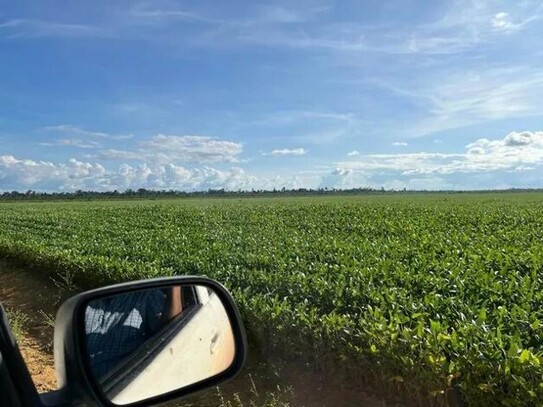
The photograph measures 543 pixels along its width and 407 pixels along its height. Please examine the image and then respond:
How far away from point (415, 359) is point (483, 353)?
572 mm

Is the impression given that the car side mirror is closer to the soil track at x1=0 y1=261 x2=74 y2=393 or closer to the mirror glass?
the mirror glass

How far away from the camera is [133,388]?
5.78ft

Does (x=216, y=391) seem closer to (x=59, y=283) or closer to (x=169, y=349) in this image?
(x=169, y=349)

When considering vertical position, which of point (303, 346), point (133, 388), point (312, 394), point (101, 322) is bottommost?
point (312, 394)

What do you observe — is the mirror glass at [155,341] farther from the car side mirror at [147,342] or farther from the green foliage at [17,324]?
the green foliage at [17,324]

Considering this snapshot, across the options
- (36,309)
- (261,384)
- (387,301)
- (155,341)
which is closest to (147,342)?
(155,341)

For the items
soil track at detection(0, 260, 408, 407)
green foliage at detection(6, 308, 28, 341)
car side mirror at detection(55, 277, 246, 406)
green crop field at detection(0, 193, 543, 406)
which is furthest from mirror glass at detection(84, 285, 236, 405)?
green foliage at detection(6, 308, 28, 341)

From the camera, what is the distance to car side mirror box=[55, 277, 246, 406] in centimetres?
147

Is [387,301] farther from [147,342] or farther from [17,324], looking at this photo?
[147,342]

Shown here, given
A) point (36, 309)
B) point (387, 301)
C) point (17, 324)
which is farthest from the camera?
point (36, 309)

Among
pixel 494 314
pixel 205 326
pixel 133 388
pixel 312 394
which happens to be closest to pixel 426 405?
pixel 312 394

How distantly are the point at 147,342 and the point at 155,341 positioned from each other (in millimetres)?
58

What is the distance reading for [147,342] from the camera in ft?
6.71

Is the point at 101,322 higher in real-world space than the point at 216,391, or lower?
higher
